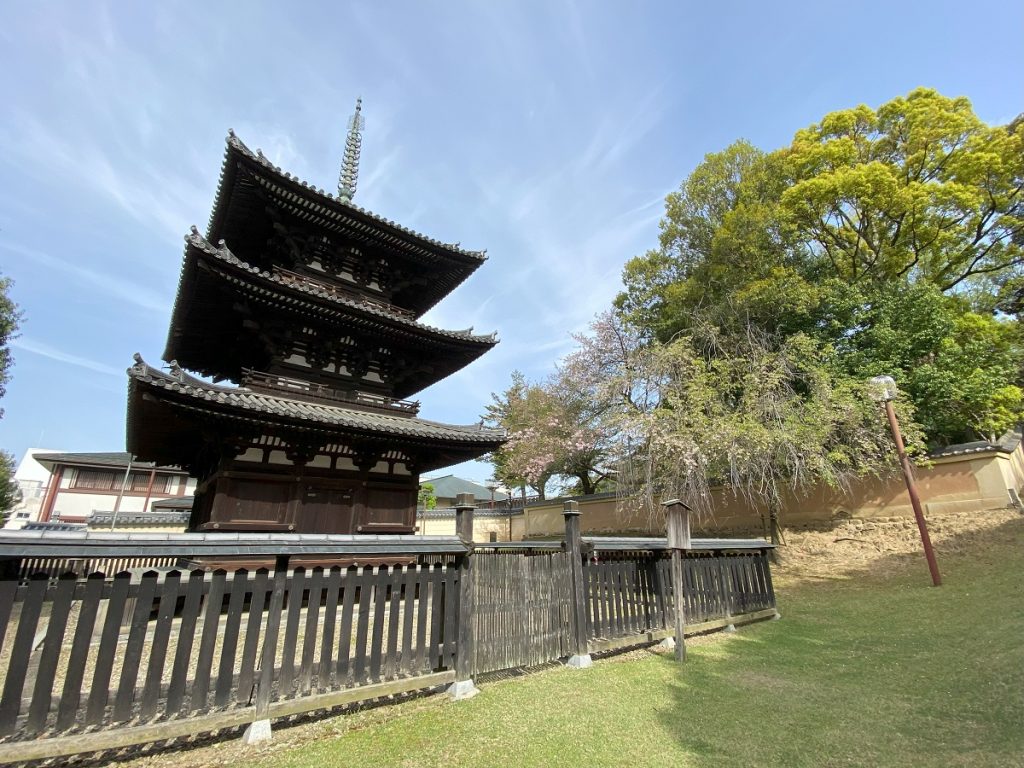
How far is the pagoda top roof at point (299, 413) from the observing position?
262 inches

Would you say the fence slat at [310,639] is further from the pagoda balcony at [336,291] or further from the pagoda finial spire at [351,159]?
the pagoda finial spire at [351,159]

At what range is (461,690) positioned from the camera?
4.61 metres

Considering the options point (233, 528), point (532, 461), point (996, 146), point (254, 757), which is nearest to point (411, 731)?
point (254, 757)

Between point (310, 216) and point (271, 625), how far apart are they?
27.5ft

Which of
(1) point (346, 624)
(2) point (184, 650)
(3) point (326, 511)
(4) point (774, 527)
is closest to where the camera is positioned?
(2) point (184, 650)

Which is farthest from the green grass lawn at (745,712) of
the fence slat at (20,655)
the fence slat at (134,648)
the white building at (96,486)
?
the white building at (96,486)

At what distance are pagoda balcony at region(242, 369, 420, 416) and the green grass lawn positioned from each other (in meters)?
6.21

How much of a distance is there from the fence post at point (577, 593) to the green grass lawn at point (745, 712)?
214mm

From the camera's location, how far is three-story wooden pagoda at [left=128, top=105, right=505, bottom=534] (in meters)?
7.82

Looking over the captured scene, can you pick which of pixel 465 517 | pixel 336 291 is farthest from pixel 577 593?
pixel 336 291

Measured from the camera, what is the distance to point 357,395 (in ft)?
32.2

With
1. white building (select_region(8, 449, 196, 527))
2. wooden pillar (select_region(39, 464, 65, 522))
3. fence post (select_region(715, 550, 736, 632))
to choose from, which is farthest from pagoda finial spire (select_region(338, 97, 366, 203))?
wooden pillar (select_region(39, 464, 65, 522))

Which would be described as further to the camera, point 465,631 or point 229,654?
point 465,631

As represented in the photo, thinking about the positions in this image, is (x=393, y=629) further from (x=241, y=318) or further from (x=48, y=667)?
(x=241, y=318)
